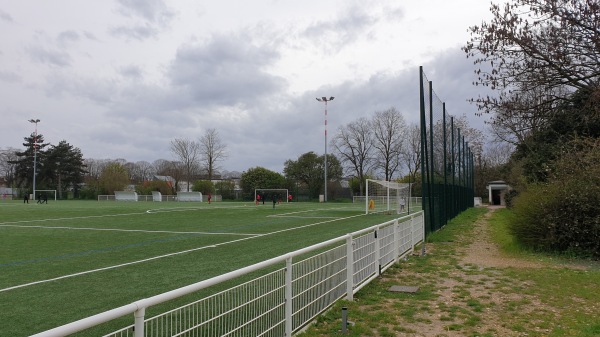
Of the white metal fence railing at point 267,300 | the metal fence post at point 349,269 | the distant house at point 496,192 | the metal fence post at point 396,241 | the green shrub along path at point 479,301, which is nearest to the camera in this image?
the white metal fence railing at point 267,300

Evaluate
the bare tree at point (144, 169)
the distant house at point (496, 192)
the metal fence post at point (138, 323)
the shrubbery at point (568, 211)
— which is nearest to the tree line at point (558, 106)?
the shrubbery at point (568, 211)

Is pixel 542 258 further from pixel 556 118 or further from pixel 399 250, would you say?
pixel 556 118

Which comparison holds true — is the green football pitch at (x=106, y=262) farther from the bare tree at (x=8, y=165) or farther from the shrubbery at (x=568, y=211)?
the bare tree at (x=8, y=165)

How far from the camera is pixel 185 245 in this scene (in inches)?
527

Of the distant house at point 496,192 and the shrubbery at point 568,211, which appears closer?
the shrubbery at point 568,211

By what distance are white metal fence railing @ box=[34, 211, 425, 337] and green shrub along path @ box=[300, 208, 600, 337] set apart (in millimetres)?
265

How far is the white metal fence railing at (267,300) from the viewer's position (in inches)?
111

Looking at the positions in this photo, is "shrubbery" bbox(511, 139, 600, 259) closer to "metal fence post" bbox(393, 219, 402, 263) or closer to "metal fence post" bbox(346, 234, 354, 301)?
"metal fence post" bbox(393, 219, 402, 263)

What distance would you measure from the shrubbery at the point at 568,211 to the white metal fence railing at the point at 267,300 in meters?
5.63

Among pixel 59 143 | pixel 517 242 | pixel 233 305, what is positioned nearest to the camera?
pixel 233 305

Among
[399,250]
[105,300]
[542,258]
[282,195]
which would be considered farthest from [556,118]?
[282,195]

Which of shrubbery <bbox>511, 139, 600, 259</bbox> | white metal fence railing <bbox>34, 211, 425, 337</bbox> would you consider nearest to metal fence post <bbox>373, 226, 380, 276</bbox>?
white metal fence railing <bbox>34, 211, 425, 337</bbox>

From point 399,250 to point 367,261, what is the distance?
8.89 feet

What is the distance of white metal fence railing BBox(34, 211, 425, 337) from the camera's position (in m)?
2.83
